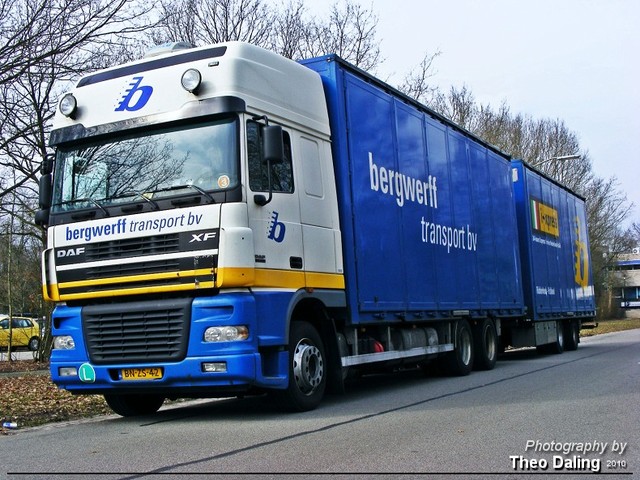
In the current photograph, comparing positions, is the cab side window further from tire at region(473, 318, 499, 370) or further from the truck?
tire at region(473, 318, 499, 370)

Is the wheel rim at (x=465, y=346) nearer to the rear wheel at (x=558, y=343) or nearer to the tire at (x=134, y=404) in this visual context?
the tire at (x=134, y=404)

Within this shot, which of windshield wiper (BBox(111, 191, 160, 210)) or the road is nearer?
the road

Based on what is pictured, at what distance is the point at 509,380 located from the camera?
12492 mm

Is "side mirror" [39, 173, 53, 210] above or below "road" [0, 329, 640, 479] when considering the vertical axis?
above

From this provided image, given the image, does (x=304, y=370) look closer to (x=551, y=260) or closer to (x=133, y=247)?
(x=133, y=247)

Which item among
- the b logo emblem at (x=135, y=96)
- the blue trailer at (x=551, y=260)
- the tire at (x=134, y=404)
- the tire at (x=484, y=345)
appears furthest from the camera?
the blue trailer at (x=551, y=260)

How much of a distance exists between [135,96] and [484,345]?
8757 mm

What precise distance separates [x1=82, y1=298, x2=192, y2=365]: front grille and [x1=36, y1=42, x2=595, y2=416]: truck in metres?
0.02

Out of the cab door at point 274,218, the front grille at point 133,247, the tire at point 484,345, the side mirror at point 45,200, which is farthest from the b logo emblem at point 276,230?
the tire at point 484,345

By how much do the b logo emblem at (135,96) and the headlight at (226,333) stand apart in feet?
8.62

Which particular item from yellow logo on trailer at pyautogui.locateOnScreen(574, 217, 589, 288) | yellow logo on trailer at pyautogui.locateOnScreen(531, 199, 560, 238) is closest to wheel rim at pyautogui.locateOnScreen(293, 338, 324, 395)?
yellow logo on trailer at pyautogui.locateOnScreen(531, 199, 560, 238)

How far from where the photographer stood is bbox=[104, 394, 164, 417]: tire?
941 cm

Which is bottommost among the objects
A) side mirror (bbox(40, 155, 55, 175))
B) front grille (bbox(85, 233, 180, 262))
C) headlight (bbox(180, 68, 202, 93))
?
front grille (bbox(85, 233, 180, 262))

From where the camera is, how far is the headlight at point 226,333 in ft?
25.3
